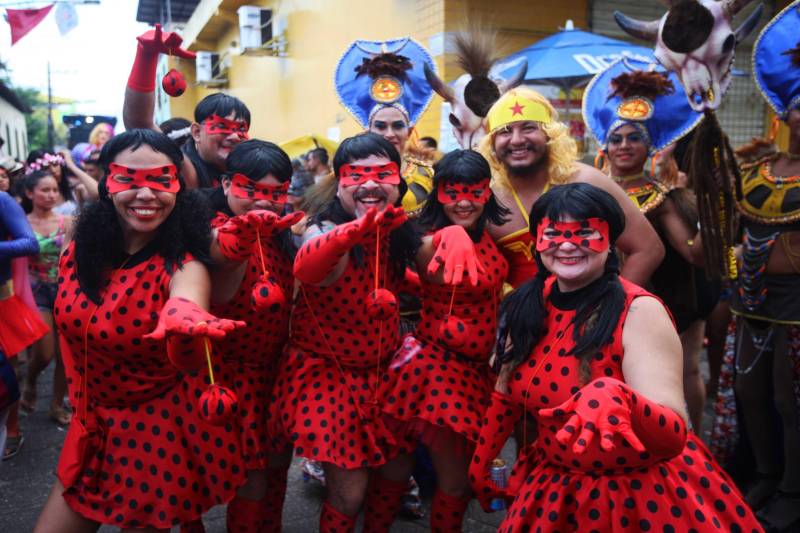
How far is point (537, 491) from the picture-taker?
2088mm

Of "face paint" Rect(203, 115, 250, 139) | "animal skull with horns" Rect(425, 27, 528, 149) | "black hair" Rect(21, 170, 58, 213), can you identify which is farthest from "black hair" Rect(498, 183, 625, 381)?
"black hair" Rect(21, 170, 58, 213)

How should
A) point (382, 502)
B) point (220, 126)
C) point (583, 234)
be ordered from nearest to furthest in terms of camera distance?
point (583, 234) → point (382, 502) → point (220, 126)

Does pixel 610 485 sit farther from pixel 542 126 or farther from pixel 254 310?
pixel 542 126

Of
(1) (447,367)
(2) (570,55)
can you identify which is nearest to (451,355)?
(1) (447,367)

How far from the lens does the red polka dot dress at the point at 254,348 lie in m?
2.71

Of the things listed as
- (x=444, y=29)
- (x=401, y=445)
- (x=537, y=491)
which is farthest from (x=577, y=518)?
(x=444, y=29)

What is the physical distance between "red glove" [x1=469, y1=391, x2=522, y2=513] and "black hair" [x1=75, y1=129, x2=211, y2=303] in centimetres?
113

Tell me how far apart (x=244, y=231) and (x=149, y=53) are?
3.18 feet

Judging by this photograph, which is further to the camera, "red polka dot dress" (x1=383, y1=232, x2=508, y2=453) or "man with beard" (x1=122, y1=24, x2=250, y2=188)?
"man with beard" (x1=122, y1=24, x2=250, y2=188)

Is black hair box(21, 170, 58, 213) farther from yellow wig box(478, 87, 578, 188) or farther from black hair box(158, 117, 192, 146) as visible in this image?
yellow wig box(478, 87, 578, 188)

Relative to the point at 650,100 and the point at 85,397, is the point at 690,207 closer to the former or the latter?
the point at 650,100

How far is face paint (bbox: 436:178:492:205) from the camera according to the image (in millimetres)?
2873

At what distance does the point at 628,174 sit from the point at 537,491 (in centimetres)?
245

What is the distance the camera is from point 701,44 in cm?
275
